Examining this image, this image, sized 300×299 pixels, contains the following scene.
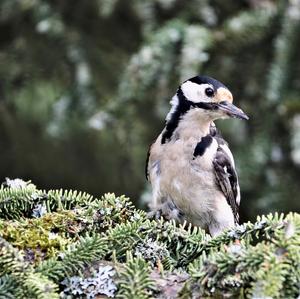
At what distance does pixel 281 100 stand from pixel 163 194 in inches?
39.4

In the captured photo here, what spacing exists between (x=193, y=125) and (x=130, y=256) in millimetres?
2240

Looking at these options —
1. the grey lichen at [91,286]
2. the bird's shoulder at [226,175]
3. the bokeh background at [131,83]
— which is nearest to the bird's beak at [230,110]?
the bird's shoulder at [226,175]

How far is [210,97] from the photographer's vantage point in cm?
416

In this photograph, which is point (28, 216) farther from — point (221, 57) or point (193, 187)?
point (221, 57)

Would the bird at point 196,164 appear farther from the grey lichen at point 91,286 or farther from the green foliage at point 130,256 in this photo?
the grey lichen at point 91,286

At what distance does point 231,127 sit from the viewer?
531cm

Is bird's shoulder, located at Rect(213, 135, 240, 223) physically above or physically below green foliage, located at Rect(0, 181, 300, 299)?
above

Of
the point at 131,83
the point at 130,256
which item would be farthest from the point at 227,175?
the point at 130,256

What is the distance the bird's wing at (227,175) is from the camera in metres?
4.25

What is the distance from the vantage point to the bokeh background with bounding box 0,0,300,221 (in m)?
4.68

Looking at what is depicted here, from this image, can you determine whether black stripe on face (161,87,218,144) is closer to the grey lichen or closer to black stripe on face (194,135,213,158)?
black stripe on face (194,135,213,158)

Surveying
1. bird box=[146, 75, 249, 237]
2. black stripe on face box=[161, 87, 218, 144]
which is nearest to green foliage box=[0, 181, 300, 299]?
bird box=[146, 75, 249, 237]

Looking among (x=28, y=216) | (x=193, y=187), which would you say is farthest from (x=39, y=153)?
(x=28, y=216)

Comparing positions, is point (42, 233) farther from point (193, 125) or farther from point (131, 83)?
point (131, 83)
